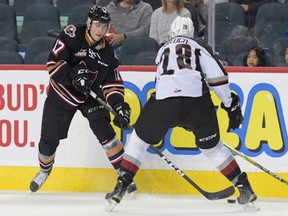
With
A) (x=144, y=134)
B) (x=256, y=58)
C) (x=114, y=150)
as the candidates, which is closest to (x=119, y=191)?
(x=144, y=134)

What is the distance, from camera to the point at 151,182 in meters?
6.34

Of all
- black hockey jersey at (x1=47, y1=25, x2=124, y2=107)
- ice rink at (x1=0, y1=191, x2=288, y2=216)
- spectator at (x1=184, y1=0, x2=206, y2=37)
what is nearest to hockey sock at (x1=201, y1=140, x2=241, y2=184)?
ice rink at (x1=0, y1=191, x2=288, y2=216)

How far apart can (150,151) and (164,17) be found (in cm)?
94

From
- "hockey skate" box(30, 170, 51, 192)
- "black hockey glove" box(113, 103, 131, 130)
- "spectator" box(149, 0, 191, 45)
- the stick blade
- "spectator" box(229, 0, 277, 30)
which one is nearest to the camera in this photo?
the stick blade

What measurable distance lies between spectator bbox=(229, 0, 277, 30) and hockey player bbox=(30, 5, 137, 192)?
992 mm

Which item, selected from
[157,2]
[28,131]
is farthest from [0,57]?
[157,2]

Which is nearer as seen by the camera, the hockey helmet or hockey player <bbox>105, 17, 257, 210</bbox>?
hockey player <bbox>105, 17, 257, 210</bbox>

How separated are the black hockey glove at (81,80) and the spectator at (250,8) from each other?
1.21 meters

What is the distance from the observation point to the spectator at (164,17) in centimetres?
666

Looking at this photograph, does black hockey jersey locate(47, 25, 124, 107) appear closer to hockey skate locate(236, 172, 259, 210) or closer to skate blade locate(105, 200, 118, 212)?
skate blade locate(105, 200, 118, 212)

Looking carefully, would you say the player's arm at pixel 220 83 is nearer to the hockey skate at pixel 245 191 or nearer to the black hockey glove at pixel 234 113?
the black hockey glove at pixel 234 113

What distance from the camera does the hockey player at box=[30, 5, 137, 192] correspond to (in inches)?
235

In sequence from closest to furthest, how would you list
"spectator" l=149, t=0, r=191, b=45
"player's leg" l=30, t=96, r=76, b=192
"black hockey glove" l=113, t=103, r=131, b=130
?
"black hockey glove" l=113, t=103, r=131, b=130 < "player's leg" l=30, t=96, r=76, b=192 < "spectator" l=149, t=0, r=191, b=45

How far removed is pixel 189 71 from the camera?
5629mm
